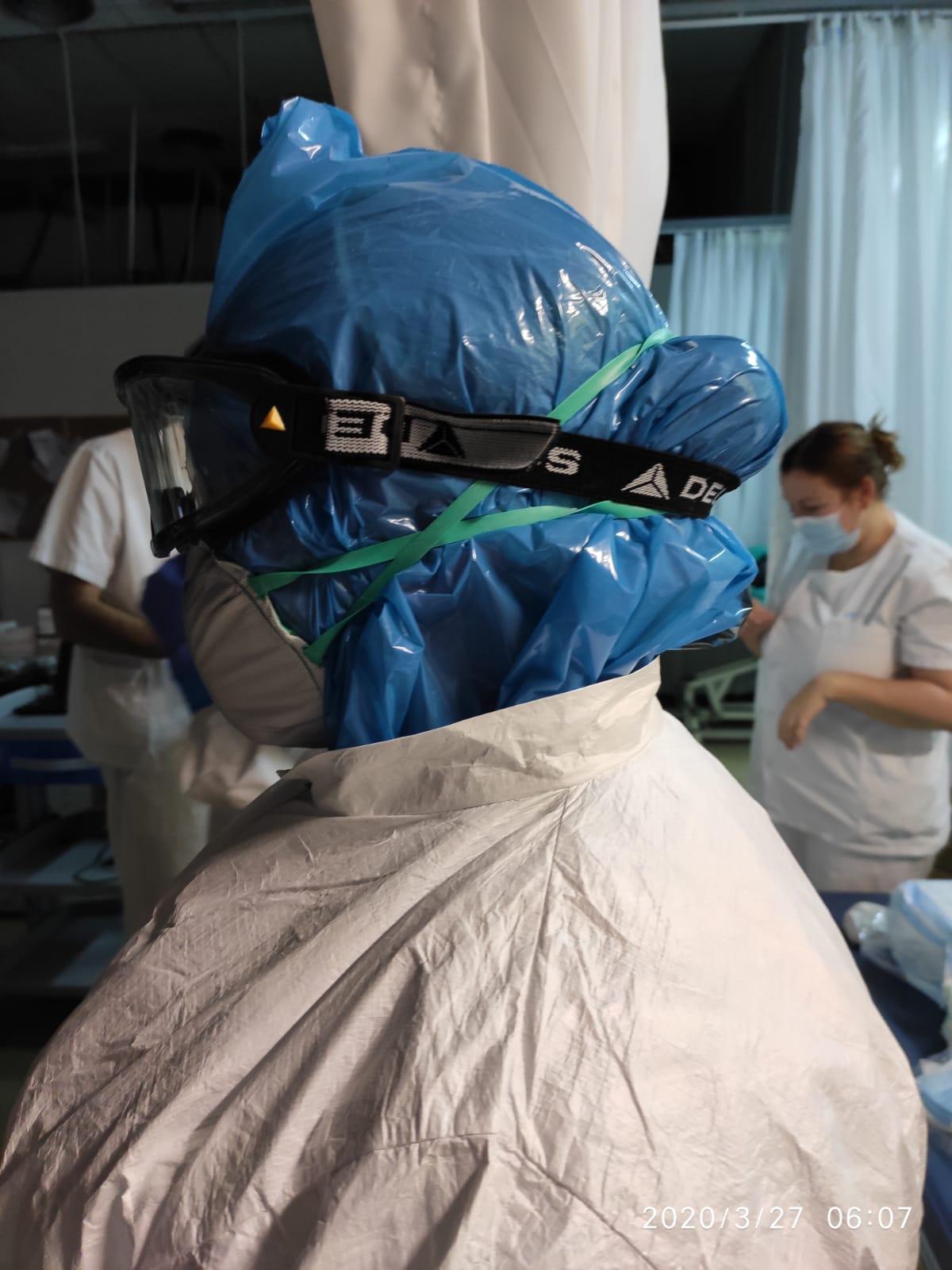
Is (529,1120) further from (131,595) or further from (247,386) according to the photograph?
(131,595)

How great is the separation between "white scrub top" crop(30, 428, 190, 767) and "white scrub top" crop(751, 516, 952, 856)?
4.62ft

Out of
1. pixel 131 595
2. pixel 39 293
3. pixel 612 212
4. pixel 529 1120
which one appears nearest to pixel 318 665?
pixel 529 1120

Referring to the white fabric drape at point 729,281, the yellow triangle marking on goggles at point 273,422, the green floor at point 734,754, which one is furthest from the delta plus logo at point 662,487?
the green floor at point 734,754

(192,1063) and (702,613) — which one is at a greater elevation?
(702,613)

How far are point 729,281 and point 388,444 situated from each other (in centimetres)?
380

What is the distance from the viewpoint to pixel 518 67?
101 centimetres

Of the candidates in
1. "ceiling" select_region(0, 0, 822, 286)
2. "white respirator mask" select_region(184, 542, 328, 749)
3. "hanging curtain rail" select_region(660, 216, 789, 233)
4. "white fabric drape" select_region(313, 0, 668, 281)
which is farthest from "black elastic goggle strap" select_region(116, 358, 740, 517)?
"ceiling" select_region(0, 0, 822, 286)

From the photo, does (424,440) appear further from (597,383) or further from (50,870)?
(50,870)

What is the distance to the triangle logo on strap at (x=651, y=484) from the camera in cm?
64

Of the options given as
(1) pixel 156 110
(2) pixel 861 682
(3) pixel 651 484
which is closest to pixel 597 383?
(3) pixel 651 484

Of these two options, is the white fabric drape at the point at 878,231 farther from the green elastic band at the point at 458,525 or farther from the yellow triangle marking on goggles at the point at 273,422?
the yellow triangle marking on goggles at the point at 273,422

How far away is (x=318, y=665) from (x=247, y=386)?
21cm

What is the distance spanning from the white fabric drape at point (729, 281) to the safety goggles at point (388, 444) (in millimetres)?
3432
